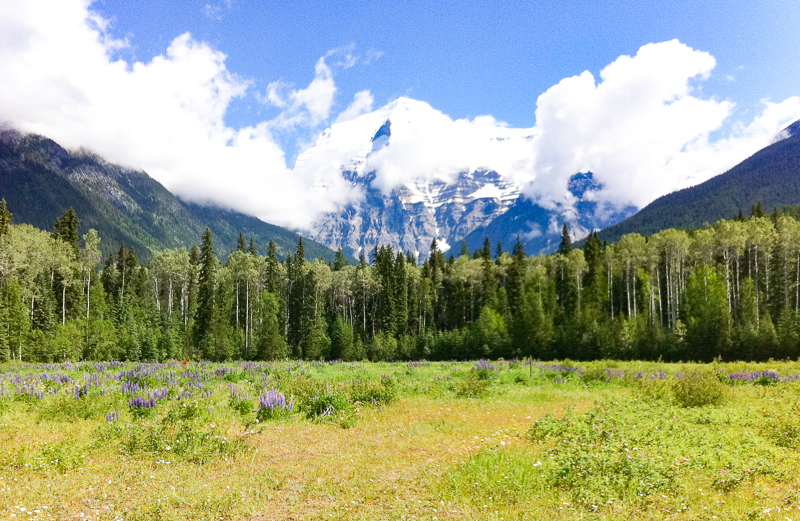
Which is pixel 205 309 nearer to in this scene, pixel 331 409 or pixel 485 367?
pixel 485 367

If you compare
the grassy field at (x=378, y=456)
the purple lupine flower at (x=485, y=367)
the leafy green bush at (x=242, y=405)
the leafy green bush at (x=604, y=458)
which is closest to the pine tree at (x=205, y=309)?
the purple lupine flower at (x=485, y=367)

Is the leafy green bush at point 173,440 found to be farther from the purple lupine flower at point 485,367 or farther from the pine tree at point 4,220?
the pine tree at point 4,220

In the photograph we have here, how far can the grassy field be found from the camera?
23.1ft

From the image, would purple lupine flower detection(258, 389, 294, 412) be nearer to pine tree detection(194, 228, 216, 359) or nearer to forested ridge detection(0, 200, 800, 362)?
forested ridge detection(0, 200, 800, 362)

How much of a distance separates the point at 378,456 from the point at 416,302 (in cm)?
7338

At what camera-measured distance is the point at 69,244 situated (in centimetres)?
5959

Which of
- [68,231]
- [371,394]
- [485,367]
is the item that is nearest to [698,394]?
[485,367]

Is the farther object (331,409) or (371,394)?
(371,394)

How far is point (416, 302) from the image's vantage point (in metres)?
83.2

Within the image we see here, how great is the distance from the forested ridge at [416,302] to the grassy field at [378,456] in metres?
38.9

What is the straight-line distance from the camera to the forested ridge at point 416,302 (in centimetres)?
4975

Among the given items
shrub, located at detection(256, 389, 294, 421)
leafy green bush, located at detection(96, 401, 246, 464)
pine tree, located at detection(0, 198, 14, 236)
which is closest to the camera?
leafy green bush, located at detection(96, 401, 246, 464)

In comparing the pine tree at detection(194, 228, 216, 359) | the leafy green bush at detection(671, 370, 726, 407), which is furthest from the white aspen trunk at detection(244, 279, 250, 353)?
the leafy green bush at detection(671, 370, 726, 407)

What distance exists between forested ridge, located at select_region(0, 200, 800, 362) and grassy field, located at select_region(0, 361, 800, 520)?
3891 cm
